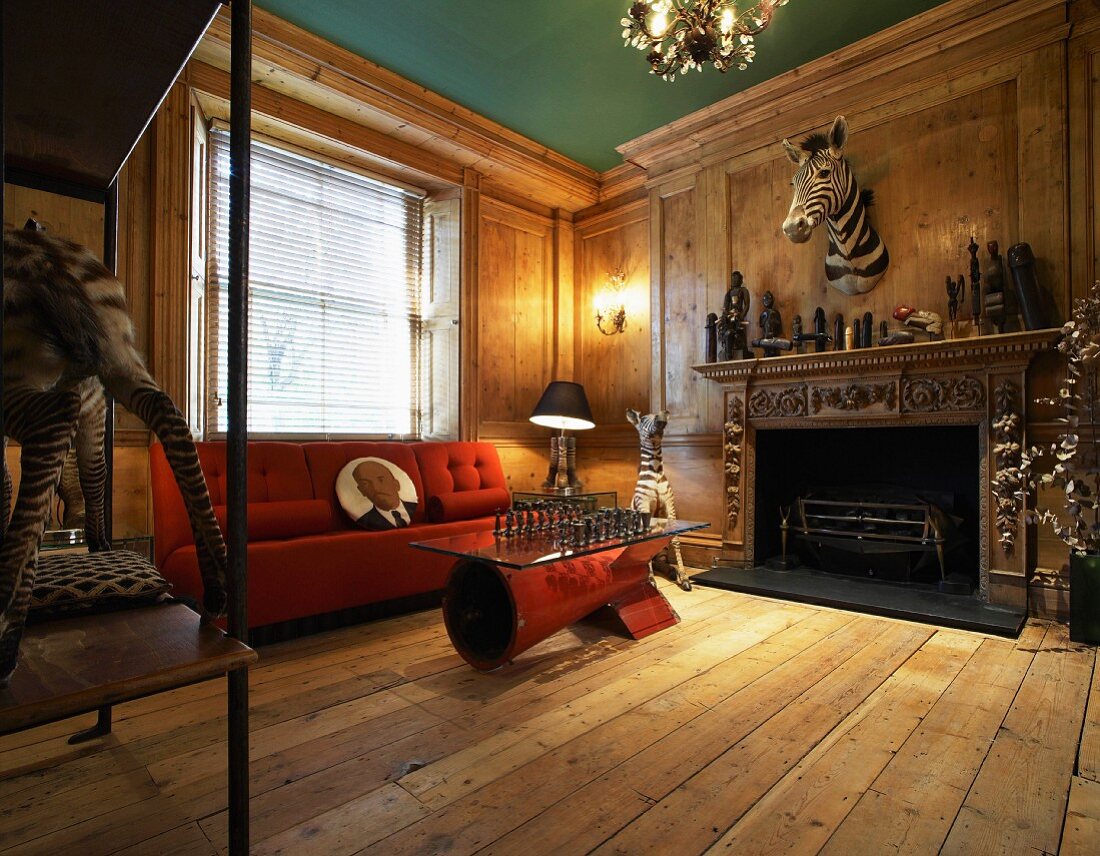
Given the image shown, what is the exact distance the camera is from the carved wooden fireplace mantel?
316 centimetres

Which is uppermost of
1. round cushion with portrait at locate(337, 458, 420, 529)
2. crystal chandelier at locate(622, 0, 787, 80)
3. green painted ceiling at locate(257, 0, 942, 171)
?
green painted ceiling at locate(257, 0, 942, 171)

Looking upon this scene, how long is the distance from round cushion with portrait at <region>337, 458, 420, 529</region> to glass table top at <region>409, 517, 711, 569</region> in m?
0.72

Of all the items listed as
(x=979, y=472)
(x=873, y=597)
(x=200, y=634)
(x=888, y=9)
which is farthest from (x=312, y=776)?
(x=888, y=9)

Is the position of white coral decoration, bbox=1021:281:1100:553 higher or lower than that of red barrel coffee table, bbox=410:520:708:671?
higher

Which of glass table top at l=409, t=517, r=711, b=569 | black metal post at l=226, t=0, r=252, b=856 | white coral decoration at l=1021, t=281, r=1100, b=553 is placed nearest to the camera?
black metal post at l=226, t=0, r=252, b=856

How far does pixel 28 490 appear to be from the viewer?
2.75 feet

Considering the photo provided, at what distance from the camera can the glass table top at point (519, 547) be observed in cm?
231

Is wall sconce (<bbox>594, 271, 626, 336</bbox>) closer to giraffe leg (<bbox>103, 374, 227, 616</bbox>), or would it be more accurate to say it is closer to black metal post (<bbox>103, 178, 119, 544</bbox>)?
black metal post (<bbox>103, 178, 119, 544</bbox>)

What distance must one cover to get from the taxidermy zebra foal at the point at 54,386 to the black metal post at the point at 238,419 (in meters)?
0.04

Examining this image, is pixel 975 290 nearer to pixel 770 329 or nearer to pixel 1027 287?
pixel 1027 287

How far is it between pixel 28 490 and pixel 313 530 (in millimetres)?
2417

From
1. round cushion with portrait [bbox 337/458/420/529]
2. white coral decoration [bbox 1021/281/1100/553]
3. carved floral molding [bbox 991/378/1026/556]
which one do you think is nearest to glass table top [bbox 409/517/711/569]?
round cushion with portrait [bbox 337/458/420/529]

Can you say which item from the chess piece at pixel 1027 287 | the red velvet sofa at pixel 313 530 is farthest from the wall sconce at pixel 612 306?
the chess piece at pixel 1027 287

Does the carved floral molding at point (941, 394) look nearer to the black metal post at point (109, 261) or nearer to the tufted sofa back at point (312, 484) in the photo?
the tufted sofa back at point (312, 484)
